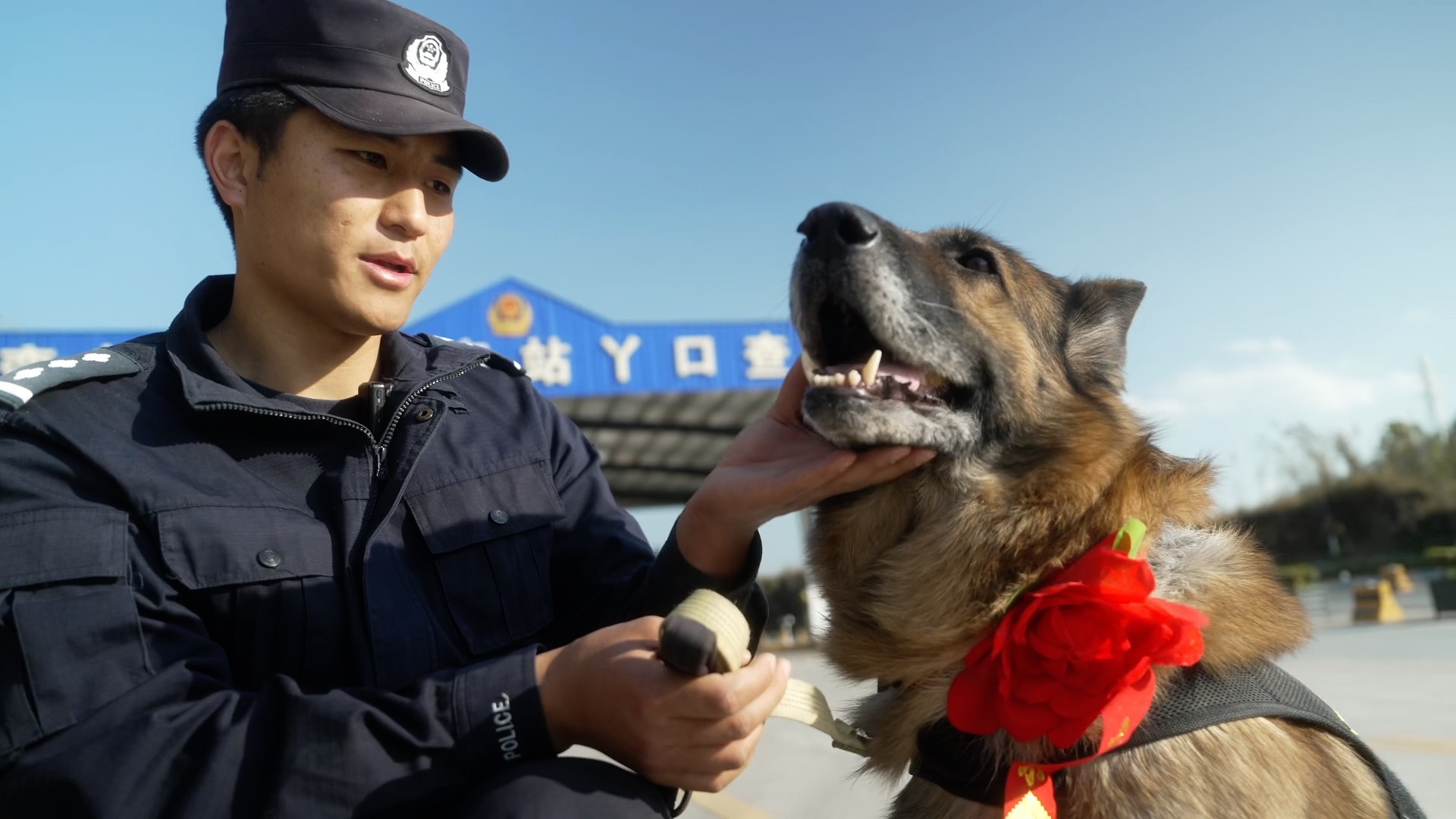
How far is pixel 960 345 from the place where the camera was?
2365mm

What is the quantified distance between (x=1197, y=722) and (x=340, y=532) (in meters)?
1.88

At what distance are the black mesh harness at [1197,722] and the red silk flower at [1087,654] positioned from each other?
84 millimetres

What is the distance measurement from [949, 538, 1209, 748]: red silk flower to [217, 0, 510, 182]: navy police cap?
1.77 meters

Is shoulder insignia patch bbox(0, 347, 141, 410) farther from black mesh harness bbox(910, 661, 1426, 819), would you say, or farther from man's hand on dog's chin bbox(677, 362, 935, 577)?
black mesh harness bbox(910, 661, 1426, 819)

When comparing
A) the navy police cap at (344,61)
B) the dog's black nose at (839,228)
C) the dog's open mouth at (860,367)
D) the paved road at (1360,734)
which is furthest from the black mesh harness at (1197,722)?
the navy police cap at (344,61)

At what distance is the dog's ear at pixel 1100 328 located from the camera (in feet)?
Answer: 8.73

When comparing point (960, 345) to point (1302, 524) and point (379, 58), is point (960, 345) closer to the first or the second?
point (379, 58)

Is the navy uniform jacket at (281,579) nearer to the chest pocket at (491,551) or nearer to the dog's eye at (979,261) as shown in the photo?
the chest pocket at (491,551)

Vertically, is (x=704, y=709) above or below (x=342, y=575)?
below

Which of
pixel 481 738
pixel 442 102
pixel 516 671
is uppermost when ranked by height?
pixel 442 102

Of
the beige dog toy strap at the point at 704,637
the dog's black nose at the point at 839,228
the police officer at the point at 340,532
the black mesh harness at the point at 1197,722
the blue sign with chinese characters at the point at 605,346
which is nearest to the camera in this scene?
the beige dog toy strap at the point at 704,637

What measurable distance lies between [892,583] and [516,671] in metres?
1.04

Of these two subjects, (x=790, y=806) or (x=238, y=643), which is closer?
(x=238, y=643)

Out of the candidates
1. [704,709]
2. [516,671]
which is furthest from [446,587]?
[704,709]
